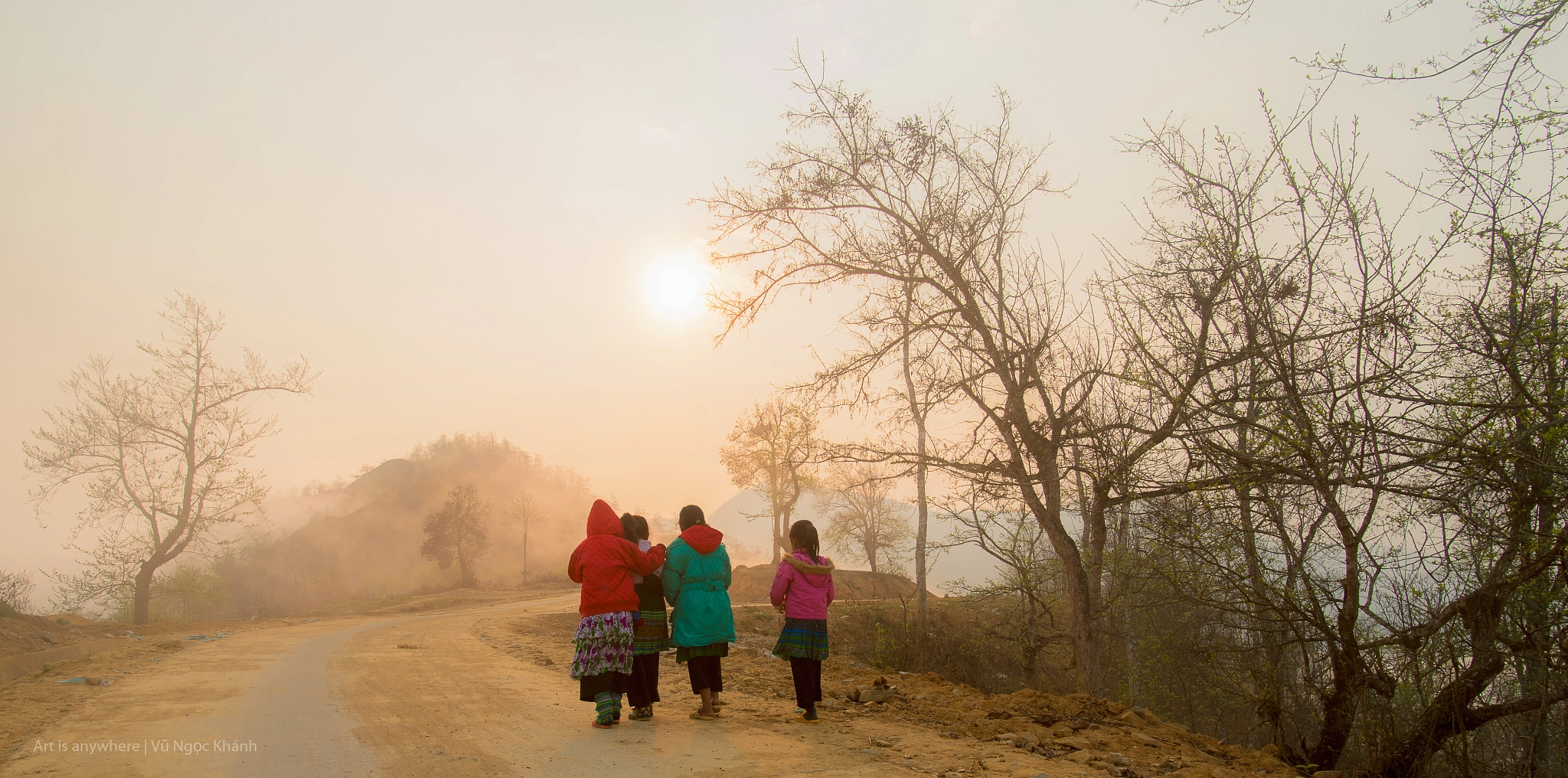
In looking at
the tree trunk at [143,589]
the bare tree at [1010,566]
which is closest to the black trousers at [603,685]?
the bare tree at [1010,566]

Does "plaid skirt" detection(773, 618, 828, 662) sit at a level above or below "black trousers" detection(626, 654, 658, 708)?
above

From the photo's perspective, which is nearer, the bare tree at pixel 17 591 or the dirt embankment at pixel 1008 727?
the dirt embankment at pixel 1008 727

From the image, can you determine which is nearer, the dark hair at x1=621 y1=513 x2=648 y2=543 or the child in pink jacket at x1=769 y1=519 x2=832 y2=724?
the child in pink jacket at x1=769 y1=519 x2=832 y2=724

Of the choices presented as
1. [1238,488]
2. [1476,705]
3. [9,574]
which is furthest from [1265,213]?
[9,574]

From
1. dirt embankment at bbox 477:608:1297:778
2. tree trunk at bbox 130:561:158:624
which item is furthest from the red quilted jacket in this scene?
tree trunk at bbox 130:561:158:624

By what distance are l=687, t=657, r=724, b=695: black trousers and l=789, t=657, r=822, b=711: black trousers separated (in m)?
0.71

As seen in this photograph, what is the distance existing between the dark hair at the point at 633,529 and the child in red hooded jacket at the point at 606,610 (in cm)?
22

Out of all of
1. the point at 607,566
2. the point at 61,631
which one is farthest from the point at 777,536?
the point at 607,566

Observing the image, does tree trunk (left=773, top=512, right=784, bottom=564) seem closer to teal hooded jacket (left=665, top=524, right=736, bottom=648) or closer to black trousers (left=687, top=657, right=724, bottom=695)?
black trousers (left=687, top=657, right=724, bottom=695)

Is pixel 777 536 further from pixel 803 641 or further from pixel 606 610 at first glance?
pixel 606 610

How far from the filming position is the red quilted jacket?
6.29 metres

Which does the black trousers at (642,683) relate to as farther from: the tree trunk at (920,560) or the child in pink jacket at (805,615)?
the tree trunk at (920,560)

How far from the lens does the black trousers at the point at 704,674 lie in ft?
21.4

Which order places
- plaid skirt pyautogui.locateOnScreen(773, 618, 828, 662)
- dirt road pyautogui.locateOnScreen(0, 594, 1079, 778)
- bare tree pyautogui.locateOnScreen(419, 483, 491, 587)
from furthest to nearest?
bare tree pyautogui.locateOnScreen(419, 483, 491, 587)
plaid skirt pyautogui.locateOnScreen(773, 618, 828, 662)
dirt road pyautogui.locateOnScreen(0, 594, 1079, 778)
